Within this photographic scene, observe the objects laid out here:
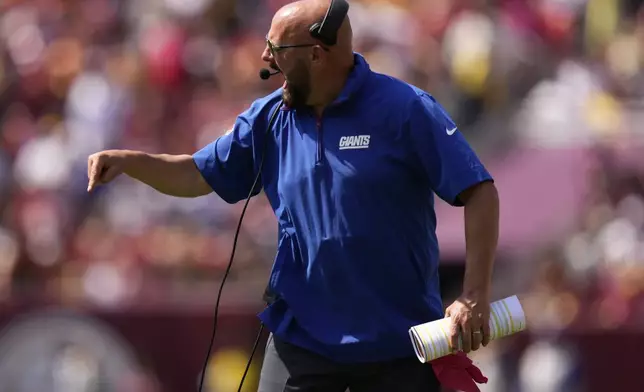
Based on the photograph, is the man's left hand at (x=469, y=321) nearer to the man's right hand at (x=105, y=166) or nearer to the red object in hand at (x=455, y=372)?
the red object in hand at (x=455, y=372)

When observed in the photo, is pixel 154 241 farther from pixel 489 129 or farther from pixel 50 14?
pixel 50 14

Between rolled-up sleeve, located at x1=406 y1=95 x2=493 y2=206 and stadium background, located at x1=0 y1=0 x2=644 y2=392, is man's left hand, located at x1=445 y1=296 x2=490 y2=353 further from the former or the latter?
stadium background, located at x1=0 y1=0 x2=644 y2=392

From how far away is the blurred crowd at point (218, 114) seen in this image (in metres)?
10.5

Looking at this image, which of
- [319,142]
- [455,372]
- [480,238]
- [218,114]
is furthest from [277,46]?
[218,114]

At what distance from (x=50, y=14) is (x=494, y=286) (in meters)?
6.10

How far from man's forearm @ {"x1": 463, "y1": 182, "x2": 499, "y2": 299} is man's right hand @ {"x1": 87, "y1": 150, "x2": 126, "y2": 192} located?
1.23 meters

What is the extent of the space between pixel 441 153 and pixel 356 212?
0.34 m

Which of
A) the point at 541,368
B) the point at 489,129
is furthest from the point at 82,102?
the point at 541,368

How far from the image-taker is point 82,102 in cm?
1271

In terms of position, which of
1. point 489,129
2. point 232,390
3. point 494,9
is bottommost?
point 232,390

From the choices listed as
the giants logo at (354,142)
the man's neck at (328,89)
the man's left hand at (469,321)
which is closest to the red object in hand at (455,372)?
the man's left hand at (469,321)

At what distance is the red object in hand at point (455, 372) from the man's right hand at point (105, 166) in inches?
49.8

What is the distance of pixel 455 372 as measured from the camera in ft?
15.0

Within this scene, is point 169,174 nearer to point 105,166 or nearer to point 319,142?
point 105,166
